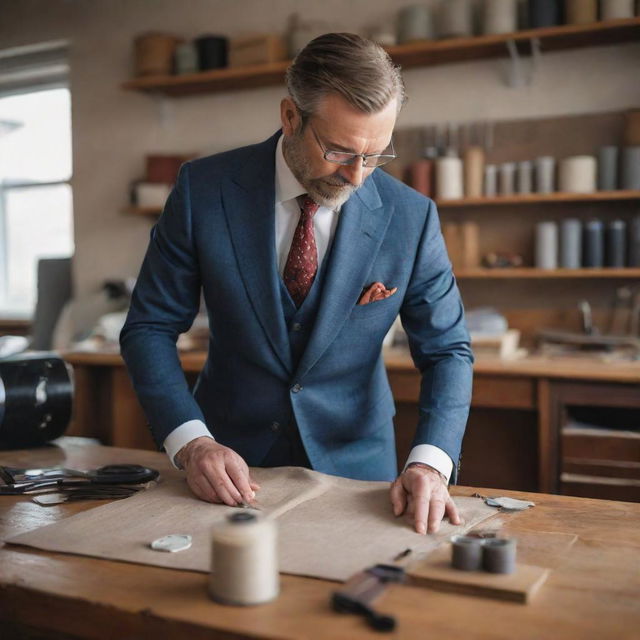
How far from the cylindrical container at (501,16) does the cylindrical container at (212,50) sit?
4.89 feet

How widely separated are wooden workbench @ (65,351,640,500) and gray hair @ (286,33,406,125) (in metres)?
1.85

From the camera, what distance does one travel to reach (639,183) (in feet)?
11.8

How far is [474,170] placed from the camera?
393 centimetres

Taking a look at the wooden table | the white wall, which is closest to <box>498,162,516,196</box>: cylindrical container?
the white wall

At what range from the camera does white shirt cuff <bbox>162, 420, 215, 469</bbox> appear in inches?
64.4

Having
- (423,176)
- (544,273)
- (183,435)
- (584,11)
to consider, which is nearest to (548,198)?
(544,273)

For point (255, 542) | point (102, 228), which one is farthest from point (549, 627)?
point (102, 228)

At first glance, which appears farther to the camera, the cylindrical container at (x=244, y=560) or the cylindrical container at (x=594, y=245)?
the cylindrical container at (x=594, y=245)

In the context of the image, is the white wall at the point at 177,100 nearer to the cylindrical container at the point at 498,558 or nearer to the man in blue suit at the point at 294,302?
the man in blue suit at the point at 294,302

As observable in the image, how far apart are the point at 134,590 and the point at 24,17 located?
5.28 m

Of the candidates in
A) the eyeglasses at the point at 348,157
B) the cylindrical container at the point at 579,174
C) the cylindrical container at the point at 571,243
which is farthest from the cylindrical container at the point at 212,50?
Answer: the eyeglasses at the point at 348,157

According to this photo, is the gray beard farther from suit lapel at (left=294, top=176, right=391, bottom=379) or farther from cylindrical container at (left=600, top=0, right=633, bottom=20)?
cylindrical container at (left=600, top=0, right=633, bottom=20)

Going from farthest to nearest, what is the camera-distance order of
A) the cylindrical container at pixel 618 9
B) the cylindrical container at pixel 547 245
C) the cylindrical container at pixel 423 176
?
1. the cylindrical container at pixel 423 176
2. the cylindrical container at pixel 547 245
3. the cylindrical container at pixel 618 9

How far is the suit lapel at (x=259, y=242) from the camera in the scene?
1.77m
